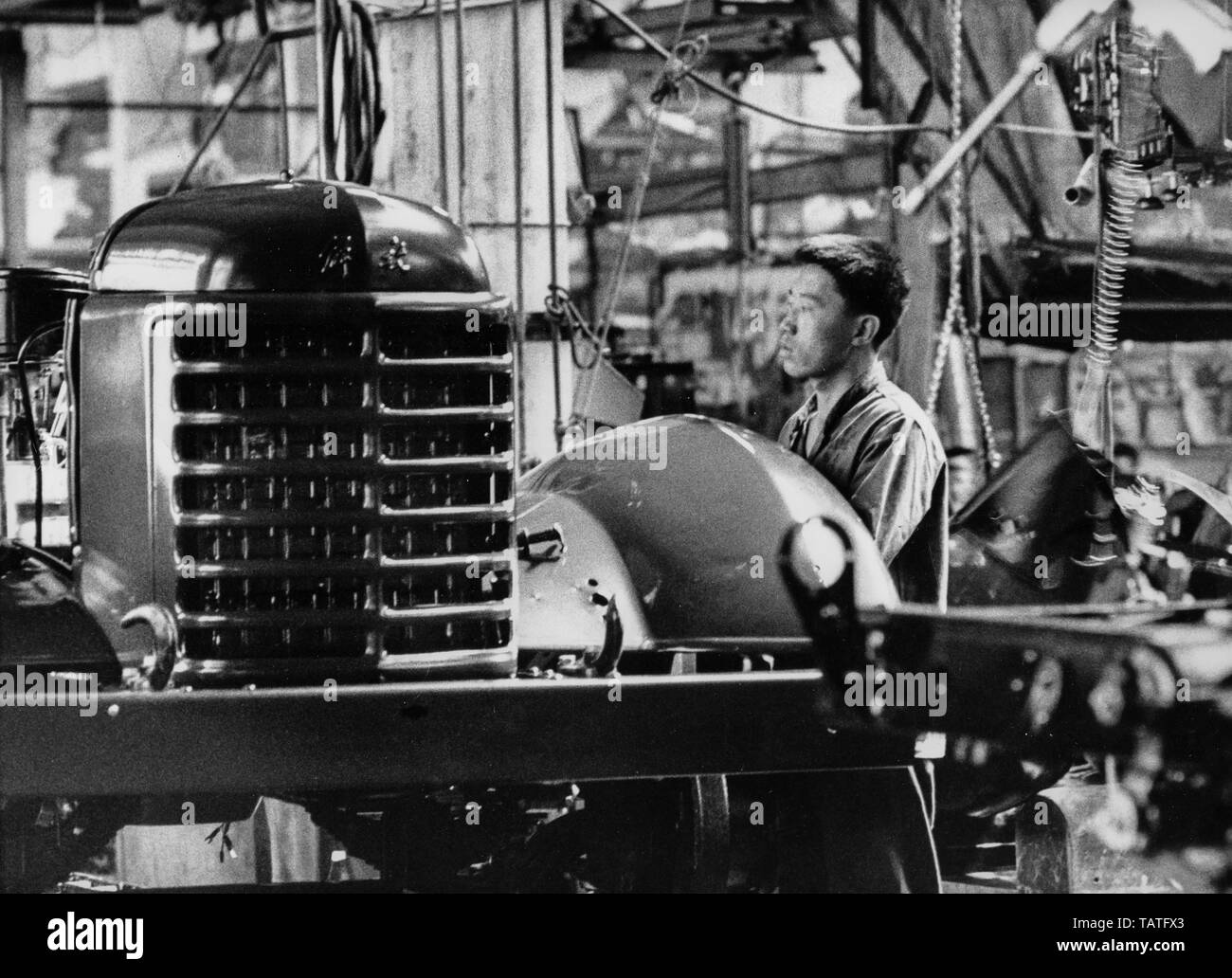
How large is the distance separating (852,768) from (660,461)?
0.73m

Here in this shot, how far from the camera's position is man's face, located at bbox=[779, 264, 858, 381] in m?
3.69

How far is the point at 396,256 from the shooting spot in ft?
10.4

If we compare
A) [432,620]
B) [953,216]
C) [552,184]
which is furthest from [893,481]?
[953,216]

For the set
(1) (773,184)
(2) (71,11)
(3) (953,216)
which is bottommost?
(3) (953,216)

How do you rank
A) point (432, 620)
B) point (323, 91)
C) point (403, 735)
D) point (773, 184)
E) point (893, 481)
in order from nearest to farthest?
point (403, 735) → point (432, 620) → point (893, 481) → point (323, 91) → point (773, 184)

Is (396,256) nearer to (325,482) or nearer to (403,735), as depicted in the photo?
(325,482)

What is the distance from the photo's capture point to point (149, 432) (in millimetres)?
3201

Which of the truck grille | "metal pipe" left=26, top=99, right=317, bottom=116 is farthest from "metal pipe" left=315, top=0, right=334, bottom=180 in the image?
"metal pipe" left=26, top=99, right=317, bottom=116

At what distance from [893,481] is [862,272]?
42cm

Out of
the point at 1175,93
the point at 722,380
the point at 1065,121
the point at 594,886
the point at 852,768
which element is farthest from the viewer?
the point at 722,380

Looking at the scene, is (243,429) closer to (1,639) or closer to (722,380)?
(1,639)

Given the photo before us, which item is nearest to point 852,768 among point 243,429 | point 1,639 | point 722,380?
point 243,429

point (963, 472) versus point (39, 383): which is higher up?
point (39, 383)
